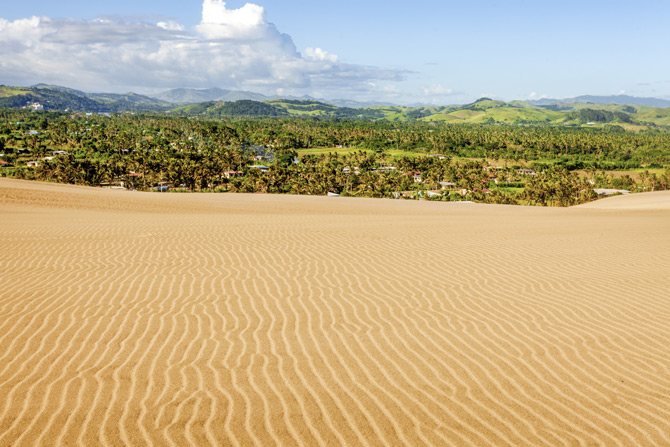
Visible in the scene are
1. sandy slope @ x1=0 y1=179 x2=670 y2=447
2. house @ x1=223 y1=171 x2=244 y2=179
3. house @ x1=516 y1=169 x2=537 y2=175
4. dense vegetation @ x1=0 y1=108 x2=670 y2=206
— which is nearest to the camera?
sandy slope @ x1=0 y1=179 x2=670 y2=447

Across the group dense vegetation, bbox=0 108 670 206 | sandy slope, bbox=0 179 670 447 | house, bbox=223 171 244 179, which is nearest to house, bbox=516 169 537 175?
dense vegetation, bbox=0 108 670 206

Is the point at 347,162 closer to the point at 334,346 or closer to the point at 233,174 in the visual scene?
the point at 233,174

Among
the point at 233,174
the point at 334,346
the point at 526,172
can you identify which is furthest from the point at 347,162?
the point at 334,346

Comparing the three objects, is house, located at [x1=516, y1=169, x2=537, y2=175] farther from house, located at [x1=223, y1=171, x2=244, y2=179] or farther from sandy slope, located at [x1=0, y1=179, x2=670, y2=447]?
sandy slope, located at [x1=0, y1=179, x2=670, y2=447]

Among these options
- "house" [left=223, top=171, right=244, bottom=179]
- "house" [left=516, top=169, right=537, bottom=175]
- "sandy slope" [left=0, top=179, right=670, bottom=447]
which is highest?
"sandy slope" [left=0, top=179, right=670, bottom=447]

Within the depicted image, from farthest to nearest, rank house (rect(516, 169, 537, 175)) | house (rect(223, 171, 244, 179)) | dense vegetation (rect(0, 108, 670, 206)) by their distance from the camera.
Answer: house (rect(516, 169, 537, 175)) → house (rect(223, 171, 244, 179)) → dense vegetation (rect(0, 108, 670, 206))

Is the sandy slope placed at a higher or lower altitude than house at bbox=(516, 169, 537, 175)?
higher

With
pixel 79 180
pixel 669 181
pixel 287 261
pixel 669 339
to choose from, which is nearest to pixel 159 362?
pixel 287 261
